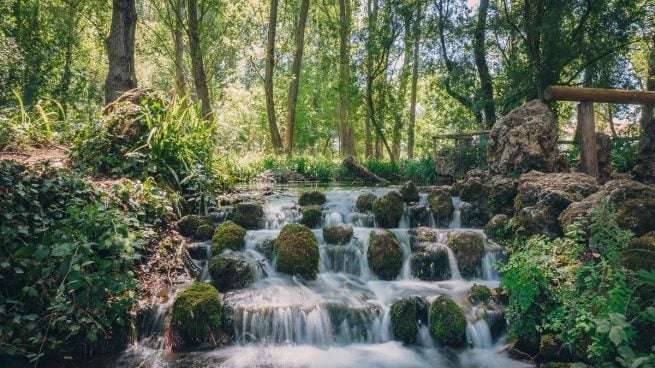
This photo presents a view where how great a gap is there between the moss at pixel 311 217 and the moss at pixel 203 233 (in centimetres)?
174

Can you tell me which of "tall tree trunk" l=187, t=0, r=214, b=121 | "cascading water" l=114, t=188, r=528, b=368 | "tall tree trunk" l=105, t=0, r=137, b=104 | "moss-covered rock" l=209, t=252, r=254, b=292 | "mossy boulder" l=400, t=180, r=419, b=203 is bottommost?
"cascading water" l=114, t=188, r=528, b=368

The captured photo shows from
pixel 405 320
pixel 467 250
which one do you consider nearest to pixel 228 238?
pixel 405 320

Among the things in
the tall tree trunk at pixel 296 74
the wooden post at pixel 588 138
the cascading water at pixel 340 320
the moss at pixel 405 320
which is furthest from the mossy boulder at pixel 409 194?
the tall tree trunk at pixel 296 74

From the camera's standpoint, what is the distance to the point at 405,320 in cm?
494

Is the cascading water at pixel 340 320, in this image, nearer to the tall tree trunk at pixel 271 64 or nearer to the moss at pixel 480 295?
the moss at pixel 480 295

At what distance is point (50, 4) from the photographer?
20.8 m

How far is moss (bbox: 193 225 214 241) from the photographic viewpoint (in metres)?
6.62

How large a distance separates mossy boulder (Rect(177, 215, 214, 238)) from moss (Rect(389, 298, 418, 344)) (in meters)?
3.31

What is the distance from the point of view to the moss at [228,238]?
20.7 ft

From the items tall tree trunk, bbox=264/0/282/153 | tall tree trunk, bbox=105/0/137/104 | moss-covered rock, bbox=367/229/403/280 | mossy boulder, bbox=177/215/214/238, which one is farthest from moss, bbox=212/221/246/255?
tall tree trunk, bbox=264/0/282/153

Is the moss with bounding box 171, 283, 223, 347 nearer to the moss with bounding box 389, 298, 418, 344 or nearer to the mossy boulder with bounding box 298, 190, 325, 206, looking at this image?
the moss with bounding box 389, 298, 418, 344

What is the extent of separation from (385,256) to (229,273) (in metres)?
2.22

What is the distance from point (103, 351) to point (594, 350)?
450 centimetres

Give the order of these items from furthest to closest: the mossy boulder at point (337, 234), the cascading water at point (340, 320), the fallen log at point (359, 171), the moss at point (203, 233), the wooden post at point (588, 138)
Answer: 1. the fallen log at point (359, 171)
2. the wooden post at point (588, 138)
3. the mossy boulder at point (337, 234)
4. the moss at point (203, 233)
5. the cascading water at point (340, 320)
